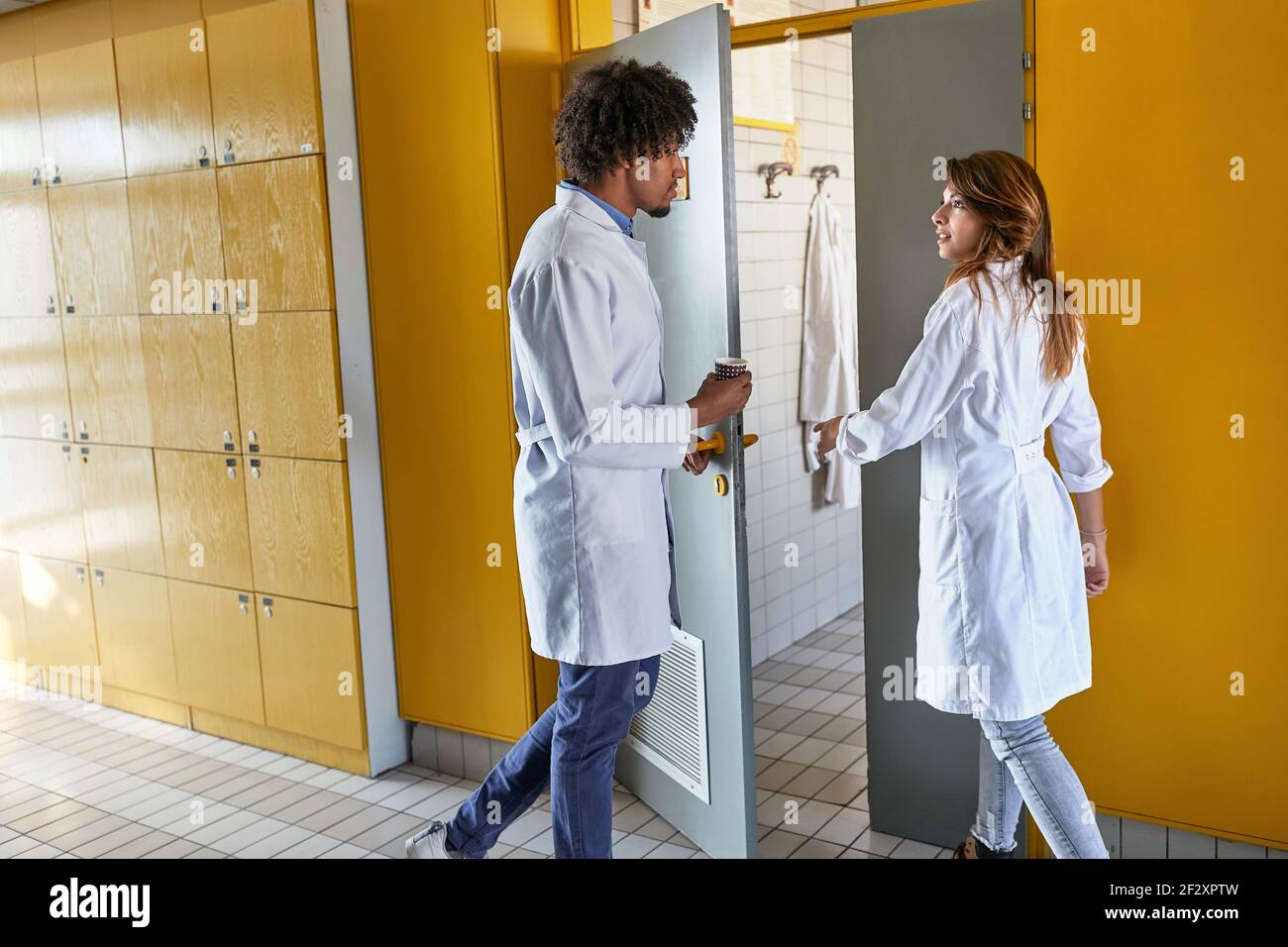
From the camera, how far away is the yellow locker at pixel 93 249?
3600 mm

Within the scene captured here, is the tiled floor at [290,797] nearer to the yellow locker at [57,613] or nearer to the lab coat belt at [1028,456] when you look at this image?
the yellow locker at [57,613]

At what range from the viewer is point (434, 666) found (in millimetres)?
3256

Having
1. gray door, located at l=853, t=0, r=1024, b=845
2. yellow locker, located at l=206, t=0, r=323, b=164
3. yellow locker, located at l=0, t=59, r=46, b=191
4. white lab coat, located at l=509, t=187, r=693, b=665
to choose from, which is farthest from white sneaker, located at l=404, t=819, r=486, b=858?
yellow locker, located at l=0, t=59, r=46, b=191

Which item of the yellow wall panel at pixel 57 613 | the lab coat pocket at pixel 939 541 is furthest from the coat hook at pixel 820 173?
the yellow wall panel at pixel 57 613

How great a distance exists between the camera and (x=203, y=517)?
11.6 ft

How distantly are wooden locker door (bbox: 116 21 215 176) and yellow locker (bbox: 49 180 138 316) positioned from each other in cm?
17

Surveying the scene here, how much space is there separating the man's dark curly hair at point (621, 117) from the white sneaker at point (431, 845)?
1405mm

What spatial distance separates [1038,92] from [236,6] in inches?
91.0

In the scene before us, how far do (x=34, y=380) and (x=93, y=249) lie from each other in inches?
25.2

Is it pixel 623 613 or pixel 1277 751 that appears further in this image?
pixel 1277 751

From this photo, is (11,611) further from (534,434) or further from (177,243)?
(534,434)
